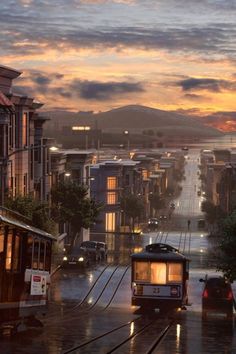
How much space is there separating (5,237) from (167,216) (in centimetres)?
16184

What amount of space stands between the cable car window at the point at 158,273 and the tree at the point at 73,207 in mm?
38127

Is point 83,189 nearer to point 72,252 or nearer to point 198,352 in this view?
point 72,252

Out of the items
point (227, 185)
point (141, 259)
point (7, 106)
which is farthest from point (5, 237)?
point (227, 185)

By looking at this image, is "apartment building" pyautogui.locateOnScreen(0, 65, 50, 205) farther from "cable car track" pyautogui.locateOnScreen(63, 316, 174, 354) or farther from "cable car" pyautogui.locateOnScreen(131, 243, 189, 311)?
"cable car track" pyautogui.locateOnScreen(63, 316, 174, 354)

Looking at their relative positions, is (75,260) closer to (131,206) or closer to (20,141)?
(20,141)

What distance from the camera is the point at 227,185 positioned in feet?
522

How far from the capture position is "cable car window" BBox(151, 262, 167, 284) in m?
40.8

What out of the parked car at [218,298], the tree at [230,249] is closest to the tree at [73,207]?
the parked car at [218,298]

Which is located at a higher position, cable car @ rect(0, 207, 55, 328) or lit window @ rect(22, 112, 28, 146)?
lit window @ rect(22, 112, 28, 146)

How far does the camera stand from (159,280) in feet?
134

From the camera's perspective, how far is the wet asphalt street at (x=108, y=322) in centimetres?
2395

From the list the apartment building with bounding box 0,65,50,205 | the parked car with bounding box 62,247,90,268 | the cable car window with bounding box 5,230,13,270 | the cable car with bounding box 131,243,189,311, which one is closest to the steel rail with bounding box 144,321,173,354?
the cable car window with bounding box 5,230,13,270

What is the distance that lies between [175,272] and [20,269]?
16.0 meters

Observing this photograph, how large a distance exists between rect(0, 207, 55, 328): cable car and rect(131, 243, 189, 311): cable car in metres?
12.6
